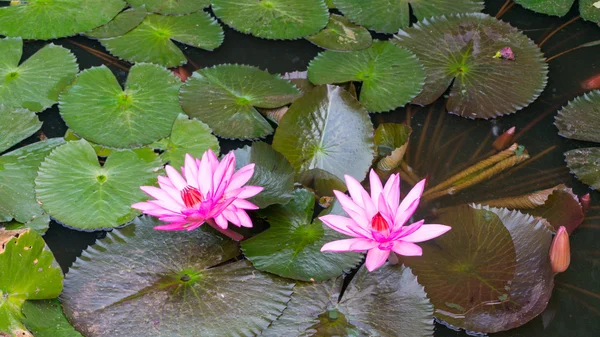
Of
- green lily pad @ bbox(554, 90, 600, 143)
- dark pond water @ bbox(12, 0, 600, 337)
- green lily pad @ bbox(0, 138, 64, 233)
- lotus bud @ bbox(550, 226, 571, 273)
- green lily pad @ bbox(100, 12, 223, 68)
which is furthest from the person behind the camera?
→ green lily pad @ bbox(100, 12, 223, 68)

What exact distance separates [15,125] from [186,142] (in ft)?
2.41

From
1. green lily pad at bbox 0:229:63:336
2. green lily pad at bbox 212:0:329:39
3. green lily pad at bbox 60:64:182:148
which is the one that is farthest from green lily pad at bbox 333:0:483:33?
green lily pad at bbox 0:229:63:336

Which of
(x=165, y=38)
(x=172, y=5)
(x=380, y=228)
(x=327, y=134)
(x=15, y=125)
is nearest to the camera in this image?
(x=380, y=228)

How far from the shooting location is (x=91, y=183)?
2.39 meters

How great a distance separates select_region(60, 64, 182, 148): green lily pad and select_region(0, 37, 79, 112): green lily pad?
0.10 m

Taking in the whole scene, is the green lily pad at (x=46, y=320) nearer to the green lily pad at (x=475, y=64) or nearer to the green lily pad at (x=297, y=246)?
the green lily pad at (x=297, y=246)

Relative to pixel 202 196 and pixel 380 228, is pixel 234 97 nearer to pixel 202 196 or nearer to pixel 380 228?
pixel 202 196

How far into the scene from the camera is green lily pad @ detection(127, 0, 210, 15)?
3.13 meters

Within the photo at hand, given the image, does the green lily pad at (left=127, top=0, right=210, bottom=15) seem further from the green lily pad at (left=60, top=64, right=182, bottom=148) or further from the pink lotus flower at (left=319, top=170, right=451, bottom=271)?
the pink lotus flower at (left=319, top=170, right=451, bottom=271)

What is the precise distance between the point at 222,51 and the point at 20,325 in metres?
1.60

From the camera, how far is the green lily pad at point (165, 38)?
9.61 feet

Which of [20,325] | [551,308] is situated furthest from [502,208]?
[20,325]

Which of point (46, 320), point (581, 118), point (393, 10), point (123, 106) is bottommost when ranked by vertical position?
point (46, 320)

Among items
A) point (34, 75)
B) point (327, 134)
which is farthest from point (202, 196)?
point (34, 75)
